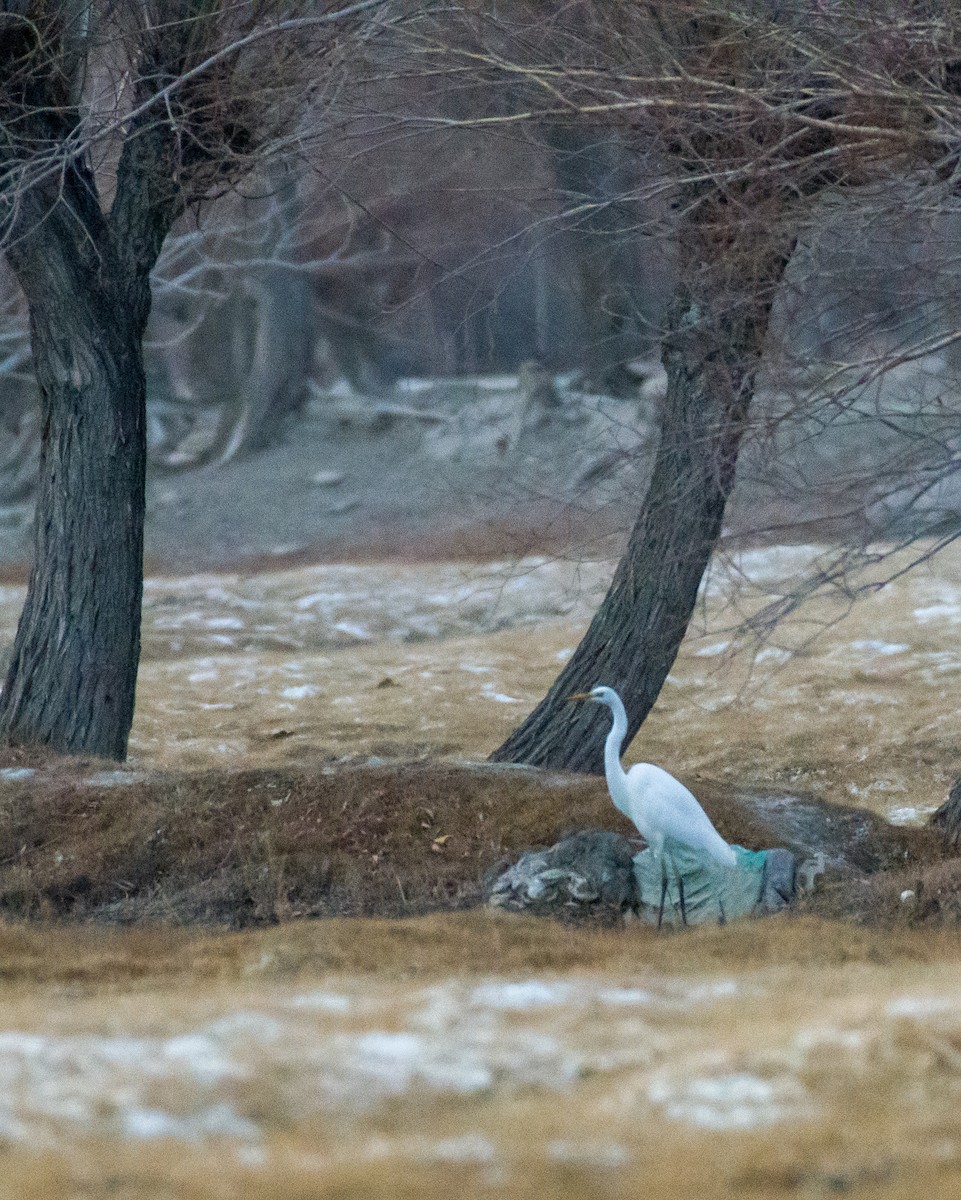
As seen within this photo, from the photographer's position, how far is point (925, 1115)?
3395mm

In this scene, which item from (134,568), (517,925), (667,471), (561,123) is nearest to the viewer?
(517,925)

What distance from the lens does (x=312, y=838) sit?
7.60 meters

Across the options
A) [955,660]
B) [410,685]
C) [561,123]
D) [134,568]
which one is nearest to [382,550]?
[410,685]

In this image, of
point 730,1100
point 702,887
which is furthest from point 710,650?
point 730,1100

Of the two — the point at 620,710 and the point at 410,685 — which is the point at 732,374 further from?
the point at 410,685

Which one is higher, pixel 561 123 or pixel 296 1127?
pixel 561 123

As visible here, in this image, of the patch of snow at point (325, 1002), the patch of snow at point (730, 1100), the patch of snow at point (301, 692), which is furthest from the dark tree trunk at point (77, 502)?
the patch of snow at point (730, 1100)

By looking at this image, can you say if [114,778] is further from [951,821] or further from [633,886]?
[951,821]

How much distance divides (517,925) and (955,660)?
892 cm

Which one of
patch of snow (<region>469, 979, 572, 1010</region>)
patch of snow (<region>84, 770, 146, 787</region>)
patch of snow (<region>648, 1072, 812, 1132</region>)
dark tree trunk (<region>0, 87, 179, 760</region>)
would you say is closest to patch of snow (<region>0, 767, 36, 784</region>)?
patch of snow (<region>84, 770, 146, 787</region>)

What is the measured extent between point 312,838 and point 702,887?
6.24ft

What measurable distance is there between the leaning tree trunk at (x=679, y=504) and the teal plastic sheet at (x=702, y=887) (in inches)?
62.6

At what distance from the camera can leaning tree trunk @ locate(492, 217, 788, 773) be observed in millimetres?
7309

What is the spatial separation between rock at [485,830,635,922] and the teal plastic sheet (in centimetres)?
13
